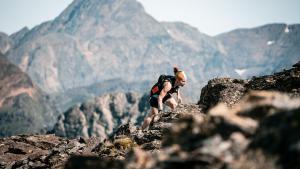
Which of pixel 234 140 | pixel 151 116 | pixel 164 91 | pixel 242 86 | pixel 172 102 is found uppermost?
pixel 234 140

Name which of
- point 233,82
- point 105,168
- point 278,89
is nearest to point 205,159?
point 105,168

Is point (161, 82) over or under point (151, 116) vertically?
over

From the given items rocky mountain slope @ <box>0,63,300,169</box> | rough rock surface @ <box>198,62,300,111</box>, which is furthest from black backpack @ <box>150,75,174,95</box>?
rocky mountain slope @ <box>0,63,300,169</box>

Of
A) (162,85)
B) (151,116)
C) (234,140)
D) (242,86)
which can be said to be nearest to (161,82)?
(162,85)

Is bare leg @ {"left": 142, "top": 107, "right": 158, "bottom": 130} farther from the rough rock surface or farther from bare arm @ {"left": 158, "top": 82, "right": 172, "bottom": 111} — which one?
the rough rock surface

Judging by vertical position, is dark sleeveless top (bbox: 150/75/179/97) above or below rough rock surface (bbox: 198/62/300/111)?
above

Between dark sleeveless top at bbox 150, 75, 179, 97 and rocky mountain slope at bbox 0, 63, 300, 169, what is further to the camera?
dark sleeveless top at bbox 150, 75, 179, 97

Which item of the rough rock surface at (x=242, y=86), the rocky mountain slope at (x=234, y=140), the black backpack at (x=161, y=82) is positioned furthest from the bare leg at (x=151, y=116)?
the rocky mountain slope at (x=234, y=140)

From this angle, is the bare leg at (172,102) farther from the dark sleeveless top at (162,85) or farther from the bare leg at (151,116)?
the bare leg at (151,116)

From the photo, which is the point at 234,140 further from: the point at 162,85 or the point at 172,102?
the point at 172,102

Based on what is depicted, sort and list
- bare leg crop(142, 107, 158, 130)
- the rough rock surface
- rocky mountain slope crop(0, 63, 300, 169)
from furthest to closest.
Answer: bare leg crop(142, 107, 158, 130) → the rough rock surface → rocky mountain slope crop(0, 63, 300, 169)

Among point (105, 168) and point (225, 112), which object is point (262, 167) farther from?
point (105, 168)

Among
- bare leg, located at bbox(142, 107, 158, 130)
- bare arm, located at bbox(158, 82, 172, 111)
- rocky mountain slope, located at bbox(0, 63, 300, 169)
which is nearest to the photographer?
rocky mountain slope, located at bbox(0, 63, 300, 169)

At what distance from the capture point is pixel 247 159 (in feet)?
27.2
